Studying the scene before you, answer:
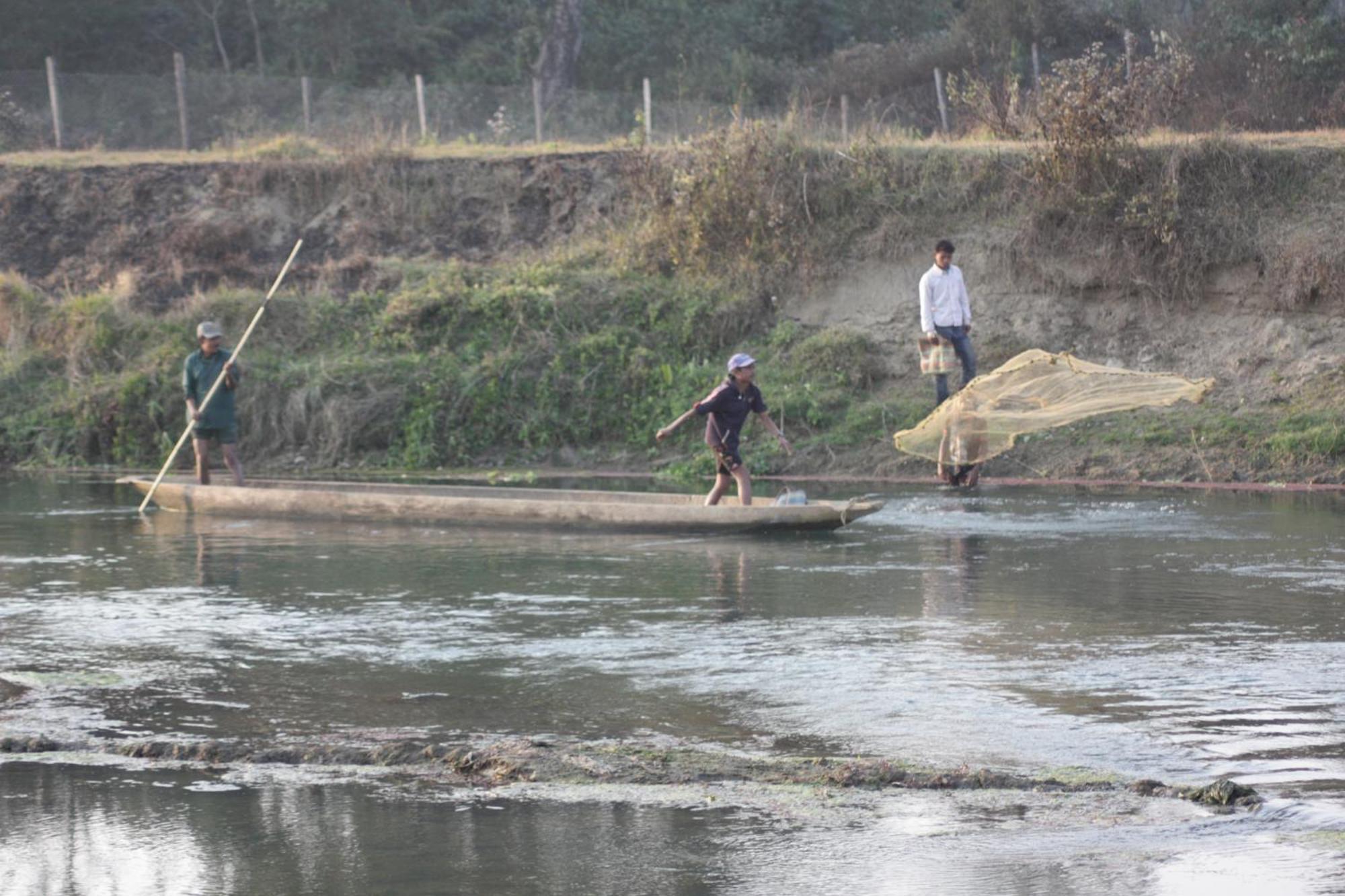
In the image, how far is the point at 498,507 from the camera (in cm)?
1770

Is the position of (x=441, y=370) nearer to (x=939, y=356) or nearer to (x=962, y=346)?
(x=939, y=356)

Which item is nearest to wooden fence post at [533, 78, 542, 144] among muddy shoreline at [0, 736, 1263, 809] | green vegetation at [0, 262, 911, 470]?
green vegetation at [0, 262, 911, 470]

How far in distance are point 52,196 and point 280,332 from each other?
783 cm

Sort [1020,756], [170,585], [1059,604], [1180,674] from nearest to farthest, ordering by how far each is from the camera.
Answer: [1020,756]
[1180,674]
[1059,604]
[170,585]

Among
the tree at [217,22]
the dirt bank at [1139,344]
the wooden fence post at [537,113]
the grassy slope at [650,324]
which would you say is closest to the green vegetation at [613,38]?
the tree at [217,22]

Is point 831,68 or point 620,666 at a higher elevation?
point 831,68

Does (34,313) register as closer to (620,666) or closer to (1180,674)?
(620,666)

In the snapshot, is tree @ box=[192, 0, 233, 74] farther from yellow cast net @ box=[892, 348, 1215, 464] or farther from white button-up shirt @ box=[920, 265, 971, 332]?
yellow cast net @ box=[892, 348, 1215, 464]

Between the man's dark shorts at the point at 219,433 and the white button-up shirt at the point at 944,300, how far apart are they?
7.92m

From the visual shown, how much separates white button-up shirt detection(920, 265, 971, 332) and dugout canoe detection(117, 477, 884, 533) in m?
3.73

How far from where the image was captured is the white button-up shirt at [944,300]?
20875mm

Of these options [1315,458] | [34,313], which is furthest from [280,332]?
[1315,458]

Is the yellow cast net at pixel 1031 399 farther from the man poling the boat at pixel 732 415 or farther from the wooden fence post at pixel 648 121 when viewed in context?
the wooden fence post at pixel 648 121

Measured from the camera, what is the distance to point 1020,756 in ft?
27.7
